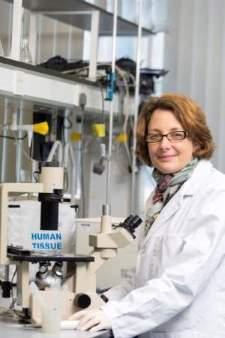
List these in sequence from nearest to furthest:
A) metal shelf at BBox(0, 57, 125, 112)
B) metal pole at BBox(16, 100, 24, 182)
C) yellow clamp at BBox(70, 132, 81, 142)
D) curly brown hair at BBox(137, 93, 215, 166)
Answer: curly brown hair at BBox(137, 93, 215, 166) < metal shelf at BBox(0, 57, 125, 112) < metal pole at BBox(16, 100, 24, 182) < yellow clamp at BBox(70, 132, 81, 142)

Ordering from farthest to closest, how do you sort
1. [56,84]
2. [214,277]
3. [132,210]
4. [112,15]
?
[132,210] < [112,15] < [56,84] < [214,277]

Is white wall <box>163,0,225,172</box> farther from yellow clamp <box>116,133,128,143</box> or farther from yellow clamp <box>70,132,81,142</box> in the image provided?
yellow clamp <box>70,132,81,142</box>

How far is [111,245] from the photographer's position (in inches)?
90.4

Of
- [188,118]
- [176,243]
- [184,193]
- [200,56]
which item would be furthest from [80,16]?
[176,243]

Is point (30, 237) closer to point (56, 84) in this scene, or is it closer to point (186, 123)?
point (186, 123)

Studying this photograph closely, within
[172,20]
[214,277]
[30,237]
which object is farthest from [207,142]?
[172,20]

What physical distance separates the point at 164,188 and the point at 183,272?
38 cm

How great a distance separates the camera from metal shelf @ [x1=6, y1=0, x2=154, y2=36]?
3.54m

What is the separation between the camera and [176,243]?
2.22 meters

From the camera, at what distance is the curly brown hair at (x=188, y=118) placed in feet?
7.73

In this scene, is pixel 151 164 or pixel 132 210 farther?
pixel 132 210

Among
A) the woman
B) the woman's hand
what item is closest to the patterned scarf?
the woman

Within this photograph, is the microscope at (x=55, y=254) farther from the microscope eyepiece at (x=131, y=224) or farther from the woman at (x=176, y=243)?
the woman at (x=176, y=243)

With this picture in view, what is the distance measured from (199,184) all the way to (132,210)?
1.62 metres
